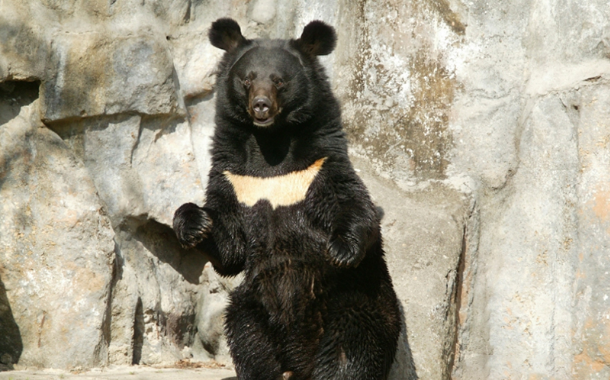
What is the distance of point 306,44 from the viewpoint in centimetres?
501

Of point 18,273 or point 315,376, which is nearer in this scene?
point 315,376

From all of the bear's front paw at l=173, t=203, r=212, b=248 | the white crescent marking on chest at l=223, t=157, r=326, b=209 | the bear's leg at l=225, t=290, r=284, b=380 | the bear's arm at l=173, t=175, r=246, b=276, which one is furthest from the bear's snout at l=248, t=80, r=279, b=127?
the bear's leg at l=225, t=290, r=284, b=380

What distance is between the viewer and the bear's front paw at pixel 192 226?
14.6ft

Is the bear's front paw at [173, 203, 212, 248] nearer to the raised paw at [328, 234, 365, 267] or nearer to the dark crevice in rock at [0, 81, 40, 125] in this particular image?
the raised paw at [328, 234, 365, 267]

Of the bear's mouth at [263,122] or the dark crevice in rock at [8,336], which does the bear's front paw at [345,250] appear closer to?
the bear's mouth at [263,122]

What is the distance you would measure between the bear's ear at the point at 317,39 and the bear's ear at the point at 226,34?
417 mm

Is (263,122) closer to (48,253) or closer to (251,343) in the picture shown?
(251,343)

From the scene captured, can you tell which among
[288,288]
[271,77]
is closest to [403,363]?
[288,288]

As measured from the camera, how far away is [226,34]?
509 cm

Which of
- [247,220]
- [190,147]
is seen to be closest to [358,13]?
[190,147]

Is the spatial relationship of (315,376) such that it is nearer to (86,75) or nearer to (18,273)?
(18,273)

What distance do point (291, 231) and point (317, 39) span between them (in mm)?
1298

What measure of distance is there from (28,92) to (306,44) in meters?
2.15

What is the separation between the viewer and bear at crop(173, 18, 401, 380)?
4.45 m
